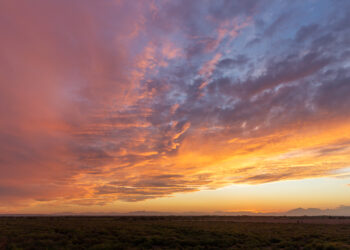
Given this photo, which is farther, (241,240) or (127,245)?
(241,240)

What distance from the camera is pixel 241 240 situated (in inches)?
1282

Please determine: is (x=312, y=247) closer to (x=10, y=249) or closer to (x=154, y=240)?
(x=154, y=240)

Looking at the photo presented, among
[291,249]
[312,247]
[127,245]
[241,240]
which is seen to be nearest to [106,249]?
[127,245]

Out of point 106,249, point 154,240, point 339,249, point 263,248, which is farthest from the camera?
point 154,240

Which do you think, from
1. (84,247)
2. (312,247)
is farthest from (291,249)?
(84,247)

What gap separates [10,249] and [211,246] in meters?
23.8

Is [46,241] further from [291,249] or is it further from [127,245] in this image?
[291,249]

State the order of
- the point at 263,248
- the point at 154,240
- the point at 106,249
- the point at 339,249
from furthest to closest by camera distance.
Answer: the point at 154,240 → the point at 263,248 → the point at 106,249 → the point at 339,249

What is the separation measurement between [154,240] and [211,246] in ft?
26.2

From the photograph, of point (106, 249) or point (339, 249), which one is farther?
point (106, 249)

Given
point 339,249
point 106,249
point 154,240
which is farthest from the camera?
point 154,240

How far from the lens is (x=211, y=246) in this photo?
95.5ft

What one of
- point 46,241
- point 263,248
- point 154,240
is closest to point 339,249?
point 263,248

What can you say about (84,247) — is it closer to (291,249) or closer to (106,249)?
(106,249)
